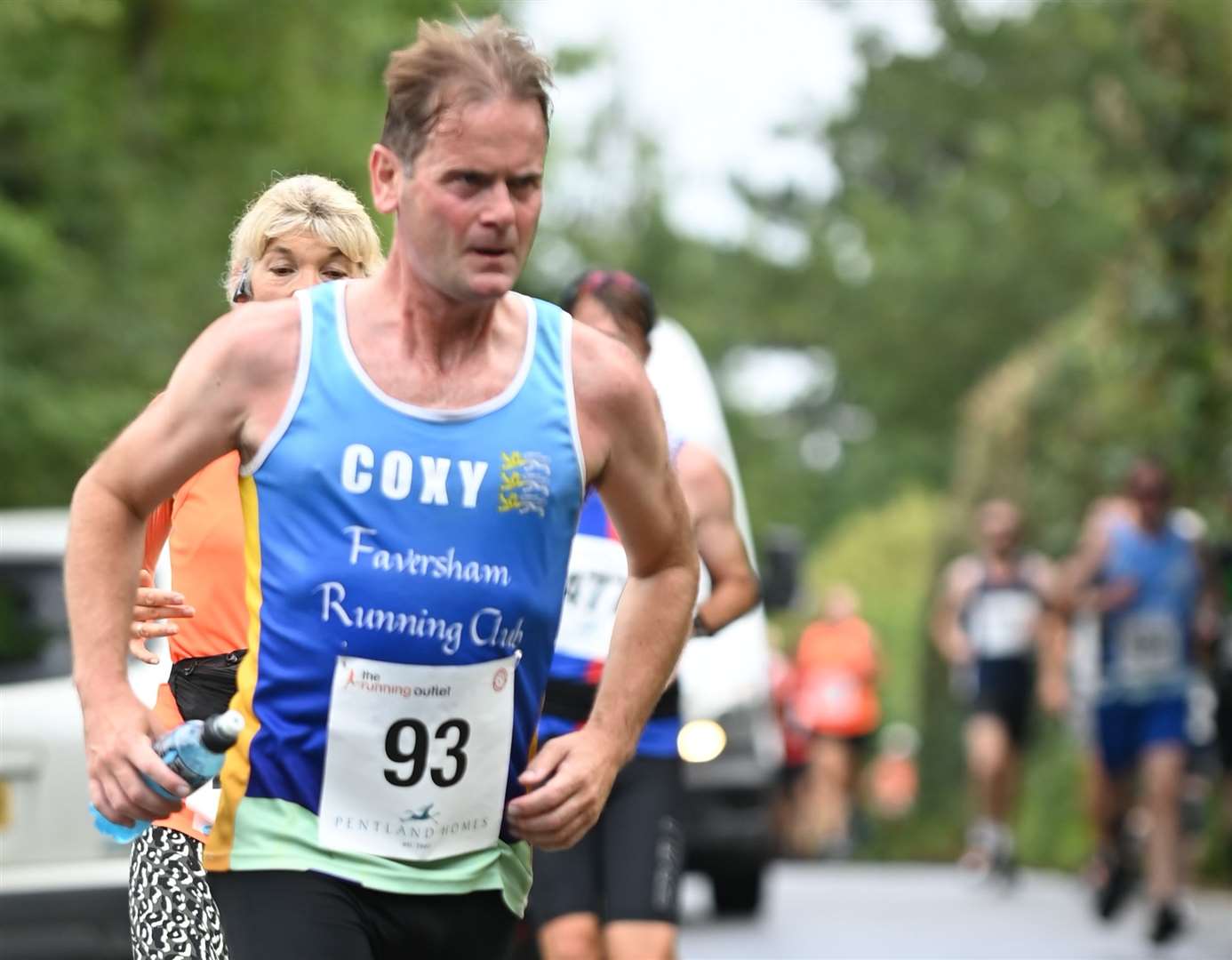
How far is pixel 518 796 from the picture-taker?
4320 mm

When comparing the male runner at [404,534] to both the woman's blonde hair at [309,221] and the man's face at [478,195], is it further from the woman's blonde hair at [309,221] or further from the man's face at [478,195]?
the woman's blonde hair at [309,221]

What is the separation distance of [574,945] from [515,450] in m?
3.04

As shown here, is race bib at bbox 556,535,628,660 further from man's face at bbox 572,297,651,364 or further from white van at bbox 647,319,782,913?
white van at bbox 647,319,782,913

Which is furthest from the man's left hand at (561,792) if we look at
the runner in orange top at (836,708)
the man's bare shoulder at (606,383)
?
the runner in orange top at (836,708)

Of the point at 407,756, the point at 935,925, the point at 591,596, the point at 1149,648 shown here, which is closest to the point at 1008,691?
the point at 935,925

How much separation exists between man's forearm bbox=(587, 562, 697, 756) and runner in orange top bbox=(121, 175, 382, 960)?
0.89 m

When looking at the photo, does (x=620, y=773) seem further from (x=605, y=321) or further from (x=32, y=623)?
(x=32, y=623)

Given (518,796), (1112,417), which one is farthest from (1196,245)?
(518,796)

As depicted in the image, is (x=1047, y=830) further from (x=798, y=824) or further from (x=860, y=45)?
(x=860, y=45)

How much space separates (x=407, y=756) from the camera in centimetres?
423

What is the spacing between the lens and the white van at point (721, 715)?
13070 millimetres

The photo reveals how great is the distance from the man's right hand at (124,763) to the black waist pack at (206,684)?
1223 mm

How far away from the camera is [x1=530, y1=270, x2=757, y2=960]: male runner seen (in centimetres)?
705

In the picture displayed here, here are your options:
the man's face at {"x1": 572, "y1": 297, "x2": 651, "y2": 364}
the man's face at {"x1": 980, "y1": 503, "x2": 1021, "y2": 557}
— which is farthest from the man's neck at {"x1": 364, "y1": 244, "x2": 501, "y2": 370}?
the man's face at {"x1": 980, "y1": 503, "x2": 1021, "y2": 557}
